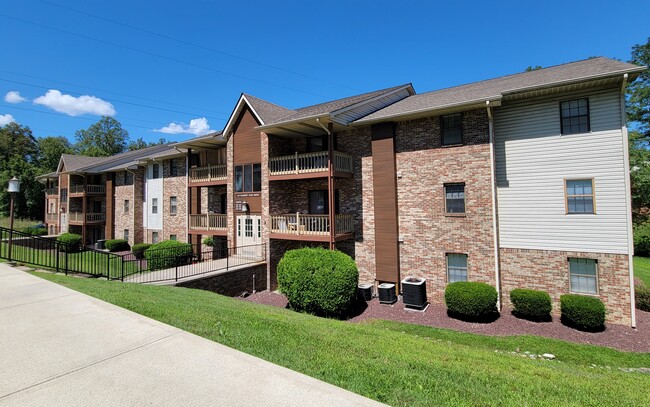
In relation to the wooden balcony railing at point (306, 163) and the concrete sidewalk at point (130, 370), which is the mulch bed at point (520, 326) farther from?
the concrete sidewalk at point (130, 370)

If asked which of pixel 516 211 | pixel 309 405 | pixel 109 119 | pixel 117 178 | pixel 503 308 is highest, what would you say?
pixel 109 119

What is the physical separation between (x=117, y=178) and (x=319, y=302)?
26780 mm

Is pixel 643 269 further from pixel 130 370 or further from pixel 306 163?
pixel 130 370

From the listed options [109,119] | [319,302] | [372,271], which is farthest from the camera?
[109,119]

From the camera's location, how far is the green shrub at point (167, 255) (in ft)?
54.9

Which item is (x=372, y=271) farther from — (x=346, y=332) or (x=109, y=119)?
(x=109, y=119)

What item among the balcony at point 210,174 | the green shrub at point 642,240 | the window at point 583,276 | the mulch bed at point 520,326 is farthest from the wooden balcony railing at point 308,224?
the green shrub at point 642,240

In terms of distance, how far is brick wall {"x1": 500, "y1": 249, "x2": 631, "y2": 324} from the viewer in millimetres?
9867

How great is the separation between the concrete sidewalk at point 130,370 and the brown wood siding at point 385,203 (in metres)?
9.99

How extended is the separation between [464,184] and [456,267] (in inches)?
137

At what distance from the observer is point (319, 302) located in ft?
36.3

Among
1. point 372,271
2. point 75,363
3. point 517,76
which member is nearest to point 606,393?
point 75,363

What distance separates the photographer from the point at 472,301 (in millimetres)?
10523

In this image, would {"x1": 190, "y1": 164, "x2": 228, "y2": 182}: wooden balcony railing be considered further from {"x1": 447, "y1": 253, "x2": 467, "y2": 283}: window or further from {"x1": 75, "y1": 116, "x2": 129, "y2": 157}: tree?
{"x1": 75, "y1": 116, "x2": 129, "y2": 157}: tree
